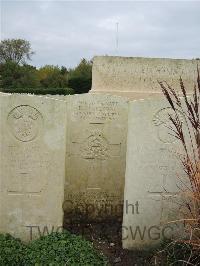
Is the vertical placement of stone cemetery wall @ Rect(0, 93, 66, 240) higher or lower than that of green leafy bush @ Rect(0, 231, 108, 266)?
higher

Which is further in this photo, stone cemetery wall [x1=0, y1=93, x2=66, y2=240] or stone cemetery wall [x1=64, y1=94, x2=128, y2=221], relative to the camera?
stone cemetery wall [x1=64, y1=94, x2=128, y2=221]

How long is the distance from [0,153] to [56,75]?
104ft

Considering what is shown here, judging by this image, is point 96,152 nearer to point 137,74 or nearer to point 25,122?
point 25,122

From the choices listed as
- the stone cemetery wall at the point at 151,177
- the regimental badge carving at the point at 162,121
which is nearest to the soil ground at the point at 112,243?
the stone cemetery wall at the point at 151,177

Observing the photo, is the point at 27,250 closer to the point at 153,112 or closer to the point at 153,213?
the point at 153,213

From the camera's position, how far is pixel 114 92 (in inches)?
268

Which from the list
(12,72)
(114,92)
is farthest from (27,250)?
(12,72)

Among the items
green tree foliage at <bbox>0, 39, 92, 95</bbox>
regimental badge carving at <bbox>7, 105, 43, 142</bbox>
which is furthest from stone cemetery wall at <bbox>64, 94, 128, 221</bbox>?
green tree foliage at <bbox>0, 39, 92, 95</bbox>

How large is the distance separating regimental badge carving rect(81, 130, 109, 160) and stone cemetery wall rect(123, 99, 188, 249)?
1.16 meters

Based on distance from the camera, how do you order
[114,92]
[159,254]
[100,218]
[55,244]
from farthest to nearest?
[114,92]
[100,218]
[159,254]
[55,244]

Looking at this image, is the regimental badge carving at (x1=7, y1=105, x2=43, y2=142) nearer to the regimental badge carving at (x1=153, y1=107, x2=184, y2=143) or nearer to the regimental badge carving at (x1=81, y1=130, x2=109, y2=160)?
the regimental badge carving at (x1=153, y1=107, x2=184, y2=143)

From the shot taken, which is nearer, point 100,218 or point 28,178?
point 28,178

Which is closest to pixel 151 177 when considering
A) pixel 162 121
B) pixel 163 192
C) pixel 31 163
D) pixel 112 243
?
pixel 163 192

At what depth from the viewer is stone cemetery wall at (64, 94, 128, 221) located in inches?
203
